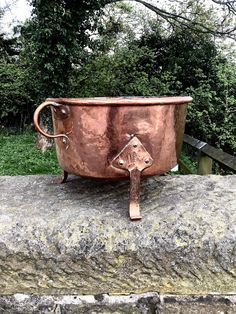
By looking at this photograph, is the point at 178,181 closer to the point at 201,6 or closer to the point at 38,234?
the point at 38,234

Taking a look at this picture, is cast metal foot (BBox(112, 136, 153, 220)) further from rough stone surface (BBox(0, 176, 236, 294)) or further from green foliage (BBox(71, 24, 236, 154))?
green foliage (BBox(71, 24, 236, 154))

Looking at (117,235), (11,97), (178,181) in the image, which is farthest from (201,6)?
(117,235)

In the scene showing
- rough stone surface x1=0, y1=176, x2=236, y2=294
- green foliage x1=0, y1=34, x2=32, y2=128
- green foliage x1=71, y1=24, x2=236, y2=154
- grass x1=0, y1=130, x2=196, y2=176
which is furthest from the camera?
green foliage x1=0, y1=34, x2=32, y2=128

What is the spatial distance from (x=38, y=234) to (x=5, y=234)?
8cm

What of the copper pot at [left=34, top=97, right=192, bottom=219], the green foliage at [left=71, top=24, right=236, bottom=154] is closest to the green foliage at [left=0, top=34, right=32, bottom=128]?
the green foliage at [left=71, top=24, right=236, bottom=154]

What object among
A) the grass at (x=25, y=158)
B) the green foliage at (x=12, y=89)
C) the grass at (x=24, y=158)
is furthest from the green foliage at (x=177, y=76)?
the green foliage at (x=12, y=89)

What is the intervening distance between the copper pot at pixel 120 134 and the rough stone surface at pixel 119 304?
0.21 metres

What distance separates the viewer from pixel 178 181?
132 centimetres

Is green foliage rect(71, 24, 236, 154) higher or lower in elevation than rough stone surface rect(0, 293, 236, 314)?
higher

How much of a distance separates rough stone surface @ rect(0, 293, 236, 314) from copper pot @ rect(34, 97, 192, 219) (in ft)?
0.70

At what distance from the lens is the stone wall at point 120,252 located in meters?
0.93

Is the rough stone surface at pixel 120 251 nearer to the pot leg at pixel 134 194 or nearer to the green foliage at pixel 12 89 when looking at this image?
the pot leg at pixel 134 194

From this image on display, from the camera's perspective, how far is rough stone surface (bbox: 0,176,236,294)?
0.93 meters

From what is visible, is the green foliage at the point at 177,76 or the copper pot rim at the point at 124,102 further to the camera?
the green foliage at the point at 177,76
